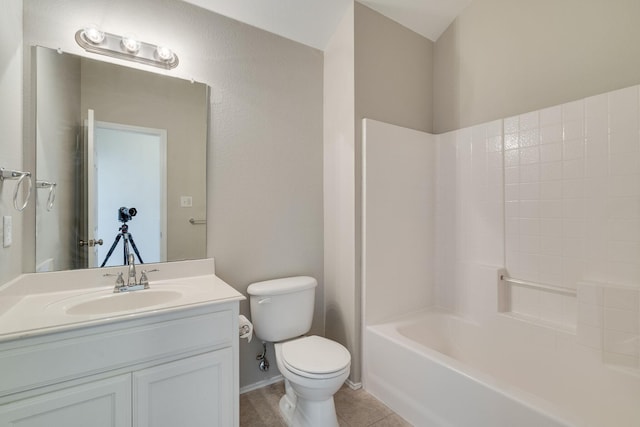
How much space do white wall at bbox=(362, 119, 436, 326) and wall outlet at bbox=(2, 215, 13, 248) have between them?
1.75 meters

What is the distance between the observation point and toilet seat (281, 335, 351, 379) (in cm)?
144

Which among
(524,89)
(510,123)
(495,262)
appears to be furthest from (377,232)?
(524,89)

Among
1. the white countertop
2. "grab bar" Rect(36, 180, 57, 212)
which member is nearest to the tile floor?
the white countertop

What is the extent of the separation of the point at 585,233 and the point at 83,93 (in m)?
2.78

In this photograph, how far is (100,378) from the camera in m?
1.08

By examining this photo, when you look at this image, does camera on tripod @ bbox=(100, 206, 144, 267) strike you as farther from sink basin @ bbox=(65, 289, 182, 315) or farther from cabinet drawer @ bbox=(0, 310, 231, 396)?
cabinet drawer @ bbox=(0, 310, 231, 396)

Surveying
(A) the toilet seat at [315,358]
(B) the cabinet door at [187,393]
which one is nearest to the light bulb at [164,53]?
(B) the cabinet door at [187,393]

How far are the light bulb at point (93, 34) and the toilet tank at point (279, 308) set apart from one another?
61.3 inches

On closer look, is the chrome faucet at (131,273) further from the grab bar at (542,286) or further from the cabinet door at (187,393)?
the grab bar at (542,286)

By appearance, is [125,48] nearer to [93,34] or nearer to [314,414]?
[93,34]

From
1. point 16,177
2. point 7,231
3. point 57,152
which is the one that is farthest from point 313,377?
point 57,152

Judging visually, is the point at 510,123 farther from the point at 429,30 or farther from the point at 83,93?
the point at 83,93

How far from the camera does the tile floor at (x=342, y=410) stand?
1.64 meters

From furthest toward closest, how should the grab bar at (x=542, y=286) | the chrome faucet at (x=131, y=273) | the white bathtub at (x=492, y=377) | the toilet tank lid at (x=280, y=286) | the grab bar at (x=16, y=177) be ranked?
1. the toilet tank lid at (x=280, y=286)
2. the grab bar at (x=542, y=286)
3. the chrome faucet at (x=131, y=273)
4. the white bathtub at (x=492, y=377)
5. the grab bar at (x=16, y=177)
